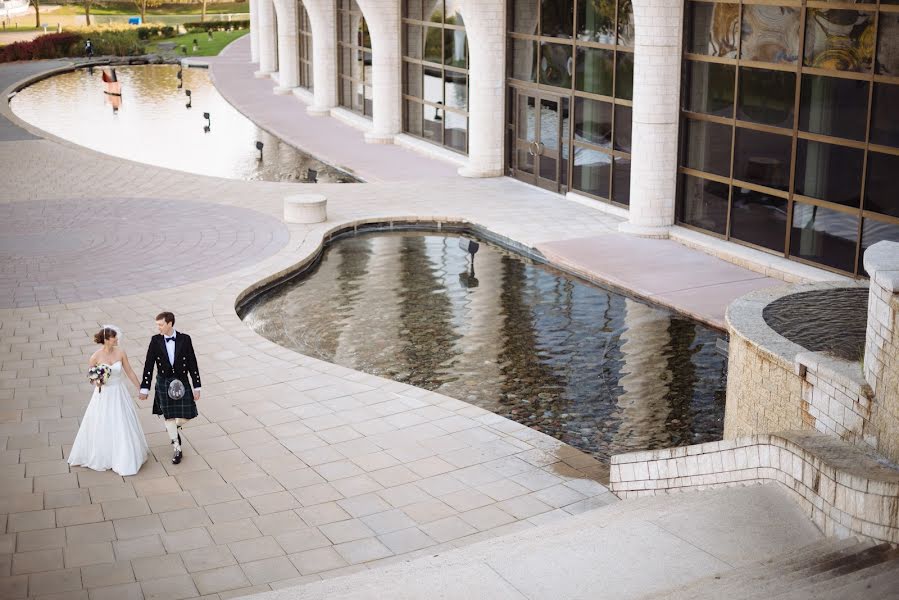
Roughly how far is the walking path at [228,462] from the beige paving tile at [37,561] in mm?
16

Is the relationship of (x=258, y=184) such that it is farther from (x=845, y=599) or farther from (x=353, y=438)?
(x=845, y=599)

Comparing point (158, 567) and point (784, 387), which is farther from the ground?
point (784, 387)

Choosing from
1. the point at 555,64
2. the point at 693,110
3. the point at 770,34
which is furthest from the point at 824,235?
the point at 555,64

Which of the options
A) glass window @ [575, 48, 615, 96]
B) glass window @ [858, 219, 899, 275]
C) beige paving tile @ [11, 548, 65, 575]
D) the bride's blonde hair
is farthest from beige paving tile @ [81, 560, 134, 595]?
glass window @ [575, 48, 615, 96]

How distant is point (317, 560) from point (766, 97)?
38.2 feet

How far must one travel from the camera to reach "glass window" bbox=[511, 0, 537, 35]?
23.3 meters

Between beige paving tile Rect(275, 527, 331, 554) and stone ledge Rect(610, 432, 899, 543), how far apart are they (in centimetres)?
271

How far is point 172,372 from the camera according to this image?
10.4m

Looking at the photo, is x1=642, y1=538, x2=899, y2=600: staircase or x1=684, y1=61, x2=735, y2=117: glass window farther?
x1=684, y1=61, x2=735, y2=117: glass window

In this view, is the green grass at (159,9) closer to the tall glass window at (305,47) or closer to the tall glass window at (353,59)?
the tall glass window at (305,47)

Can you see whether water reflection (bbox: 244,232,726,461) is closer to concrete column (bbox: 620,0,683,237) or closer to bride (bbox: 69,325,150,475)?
concrete column (bbox: 620,0,683,237)

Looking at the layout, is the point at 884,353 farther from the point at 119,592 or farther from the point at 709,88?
the point at 709,88

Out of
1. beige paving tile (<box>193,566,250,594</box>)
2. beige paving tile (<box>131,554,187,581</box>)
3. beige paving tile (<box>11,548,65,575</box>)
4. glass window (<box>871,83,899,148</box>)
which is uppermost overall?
glass window (<box>871,83,899,148</box>)

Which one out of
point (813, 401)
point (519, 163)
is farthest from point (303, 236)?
point (813, 401)
